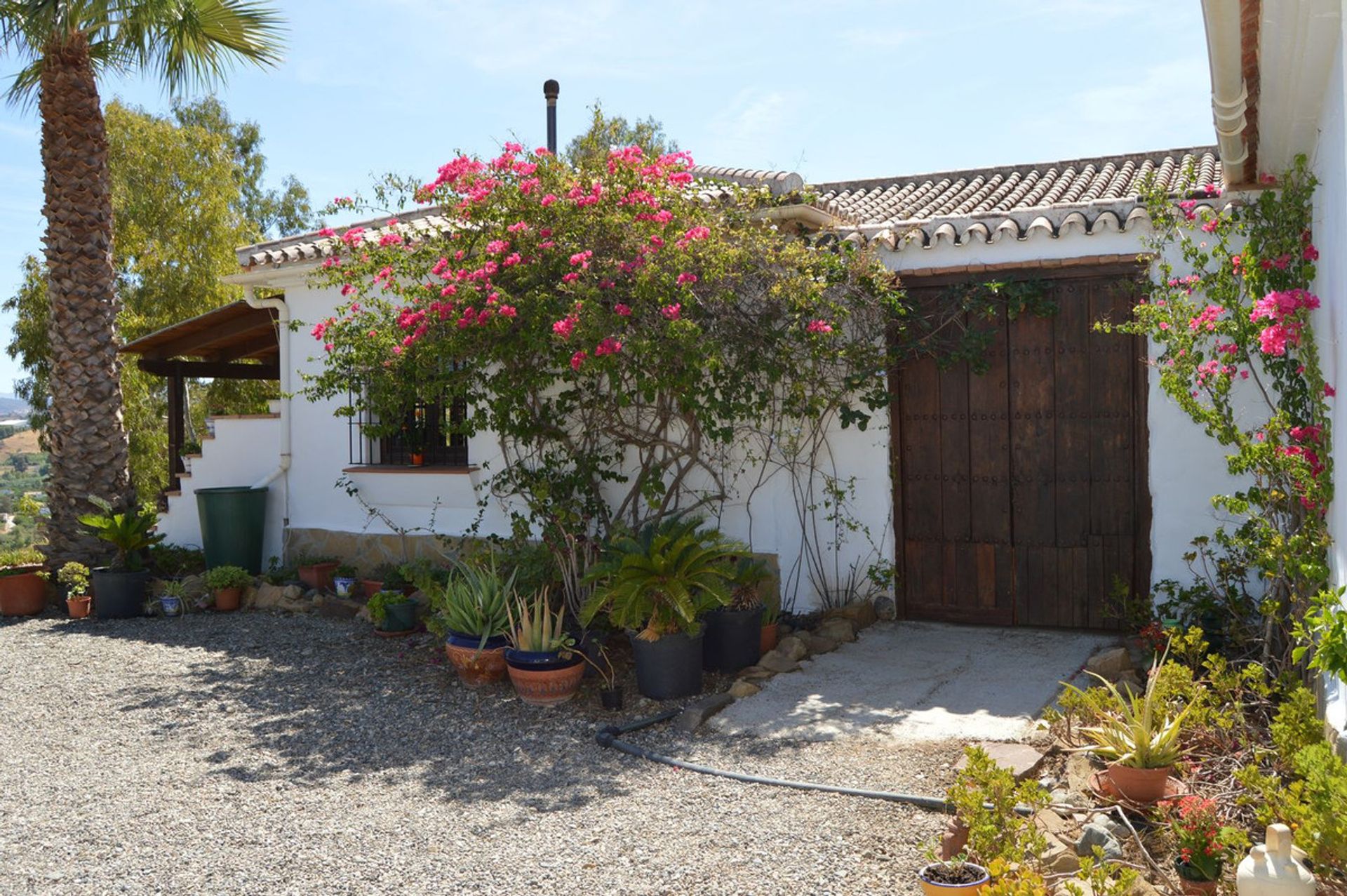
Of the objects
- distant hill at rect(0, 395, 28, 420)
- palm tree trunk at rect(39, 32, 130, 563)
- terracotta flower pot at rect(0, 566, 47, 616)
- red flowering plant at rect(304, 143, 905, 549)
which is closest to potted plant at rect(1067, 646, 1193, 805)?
red flowering plant at rect(304, 143, 905, 549)

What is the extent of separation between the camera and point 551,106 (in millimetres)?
12445

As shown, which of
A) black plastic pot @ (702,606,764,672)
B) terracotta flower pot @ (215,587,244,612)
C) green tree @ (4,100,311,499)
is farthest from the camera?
green tree @ (4,100,311,499)

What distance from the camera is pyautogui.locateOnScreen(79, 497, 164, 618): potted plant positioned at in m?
9.88

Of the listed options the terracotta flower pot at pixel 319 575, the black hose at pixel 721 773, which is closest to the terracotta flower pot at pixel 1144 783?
the black hose at pixel 721 773

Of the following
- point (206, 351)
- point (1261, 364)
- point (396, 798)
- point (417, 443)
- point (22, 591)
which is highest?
point (206, 351)

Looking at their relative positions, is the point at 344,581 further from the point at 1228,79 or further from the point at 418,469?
the point at 1228,79

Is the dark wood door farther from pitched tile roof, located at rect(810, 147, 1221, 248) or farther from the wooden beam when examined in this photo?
the wooden beam

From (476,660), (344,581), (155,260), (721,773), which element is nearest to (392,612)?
(344,581)

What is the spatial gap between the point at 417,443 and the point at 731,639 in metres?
4.61

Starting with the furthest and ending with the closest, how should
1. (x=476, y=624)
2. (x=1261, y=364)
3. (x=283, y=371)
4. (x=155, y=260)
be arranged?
1. (x=155, y=260)
2. (x=283, y=371)
3. (x=476, y=624)
4. (x=1261, y=364)

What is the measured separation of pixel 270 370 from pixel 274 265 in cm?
413

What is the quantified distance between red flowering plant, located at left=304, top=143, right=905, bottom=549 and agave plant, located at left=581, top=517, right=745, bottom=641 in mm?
1233

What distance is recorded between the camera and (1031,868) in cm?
391

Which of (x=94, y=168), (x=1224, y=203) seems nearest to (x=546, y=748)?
(x=1224, y=203)
